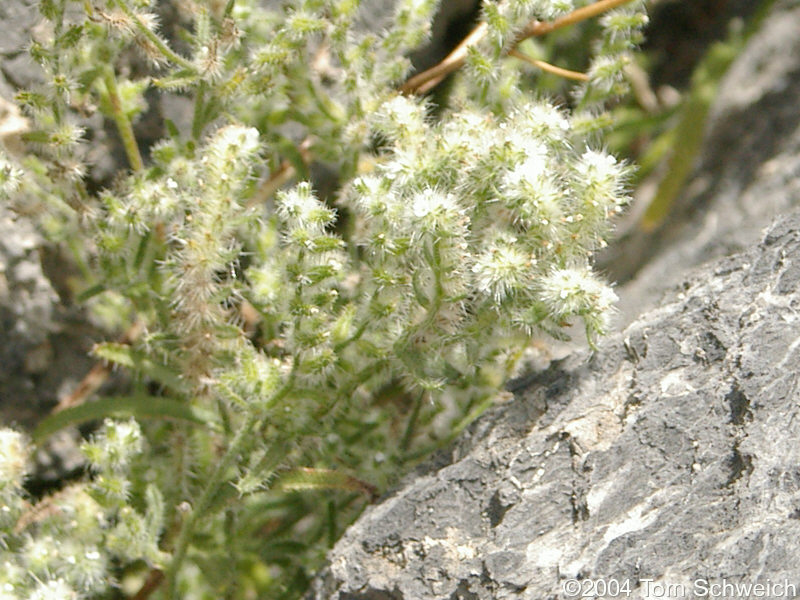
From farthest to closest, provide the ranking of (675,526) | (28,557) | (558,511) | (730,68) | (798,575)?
(730,68), (28,557), (558,511), (675,526), (798,575)

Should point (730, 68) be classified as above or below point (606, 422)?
above

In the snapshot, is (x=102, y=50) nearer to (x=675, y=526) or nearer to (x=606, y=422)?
(x=606, y=422)

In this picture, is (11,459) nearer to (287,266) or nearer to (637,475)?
(287,266)

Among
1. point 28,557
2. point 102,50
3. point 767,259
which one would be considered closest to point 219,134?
point 102,50

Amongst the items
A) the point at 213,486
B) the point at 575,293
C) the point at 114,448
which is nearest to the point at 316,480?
the point at 213,486

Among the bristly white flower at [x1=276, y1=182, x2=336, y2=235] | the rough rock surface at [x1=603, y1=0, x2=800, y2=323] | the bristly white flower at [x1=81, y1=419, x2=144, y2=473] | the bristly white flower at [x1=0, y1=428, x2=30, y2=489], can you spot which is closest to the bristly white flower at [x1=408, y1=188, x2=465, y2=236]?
the bristly white flower at [x1=276, y1=182, x2=336, y2=235]

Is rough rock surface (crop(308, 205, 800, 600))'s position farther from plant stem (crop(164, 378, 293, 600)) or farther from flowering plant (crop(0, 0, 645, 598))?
plant stem (crop(164, 378, 293, 600))
